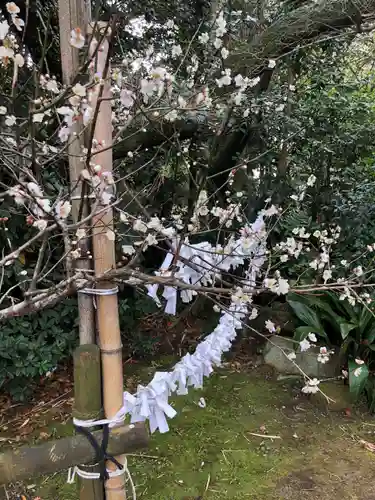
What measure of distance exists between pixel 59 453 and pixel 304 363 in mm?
2431

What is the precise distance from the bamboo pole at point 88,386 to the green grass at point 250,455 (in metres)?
0.92

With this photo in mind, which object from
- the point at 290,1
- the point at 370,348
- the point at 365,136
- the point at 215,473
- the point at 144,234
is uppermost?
the point at 290,1

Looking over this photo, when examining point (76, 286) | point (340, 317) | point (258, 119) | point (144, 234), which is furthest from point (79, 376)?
point (258, 119)

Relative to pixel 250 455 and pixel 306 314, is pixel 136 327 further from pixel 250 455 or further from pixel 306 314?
pixel 250 455

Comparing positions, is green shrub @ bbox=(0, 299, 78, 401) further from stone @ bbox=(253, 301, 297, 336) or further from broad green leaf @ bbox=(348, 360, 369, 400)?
broad green leaf @ bbox=(348, 360, 369, 400)

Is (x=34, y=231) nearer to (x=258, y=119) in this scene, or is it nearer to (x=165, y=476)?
(x=165, y=476)

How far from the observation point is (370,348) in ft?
10.5

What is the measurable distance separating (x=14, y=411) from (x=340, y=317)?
2.53 metres

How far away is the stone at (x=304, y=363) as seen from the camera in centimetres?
332

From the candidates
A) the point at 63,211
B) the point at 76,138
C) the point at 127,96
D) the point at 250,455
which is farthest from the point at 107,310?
the point at 250,455

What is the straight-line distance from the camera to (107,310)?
58.3 inches

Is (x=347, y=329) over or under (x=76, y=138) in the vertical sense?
under

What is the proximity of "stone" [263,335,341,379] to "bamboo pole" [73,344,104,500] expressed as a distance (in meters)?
Answer: 1.99

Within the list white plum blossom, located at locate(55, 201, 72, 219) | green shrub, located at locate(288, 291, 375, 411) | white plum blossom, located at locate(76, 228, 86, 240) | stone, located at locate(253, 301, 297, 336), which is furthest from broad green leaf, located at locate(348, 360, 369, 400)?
white plum blossom, located at locate(55, 201, 72, 219)
